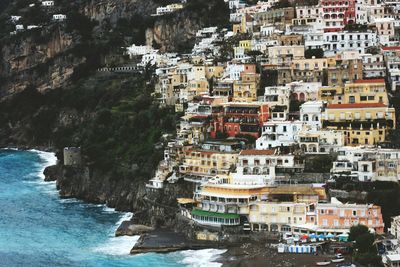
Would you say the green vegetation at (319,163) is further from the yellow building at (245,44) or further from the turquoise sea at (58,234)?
the yellow building at (245,44)

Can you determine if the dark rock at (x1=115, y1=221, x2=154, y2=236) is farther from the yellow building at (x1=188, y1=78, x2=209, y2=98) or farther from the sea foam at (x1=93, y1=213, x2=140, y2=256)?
the yellow building at (x1=188, y1=78, x2=209, y2=98)

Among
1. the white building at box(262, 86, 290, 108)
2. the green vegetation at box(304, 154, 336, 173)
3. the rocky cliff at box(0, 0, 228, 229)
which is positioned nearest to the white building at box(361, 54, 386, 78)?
the white building at box(262, 86, 290, 108)

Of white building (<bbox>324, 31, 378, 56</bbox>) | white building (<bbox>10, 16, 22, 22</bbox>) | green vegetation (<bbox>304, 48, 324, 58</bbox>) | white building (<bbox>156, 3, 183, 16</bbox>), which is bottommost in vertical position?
green vegetation (<bbox>304, 48, 324, 58</bbox>)

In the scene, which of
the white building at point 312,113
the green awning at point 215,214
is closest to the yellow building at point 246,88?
the white building at point 312,113

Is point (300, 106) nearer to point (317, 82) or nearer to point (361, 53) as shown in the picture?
point (317, 82)

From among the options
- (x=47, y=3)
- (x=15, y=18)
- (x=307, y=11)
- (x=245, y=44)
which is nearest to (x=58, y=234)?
(x=245, y=44)
